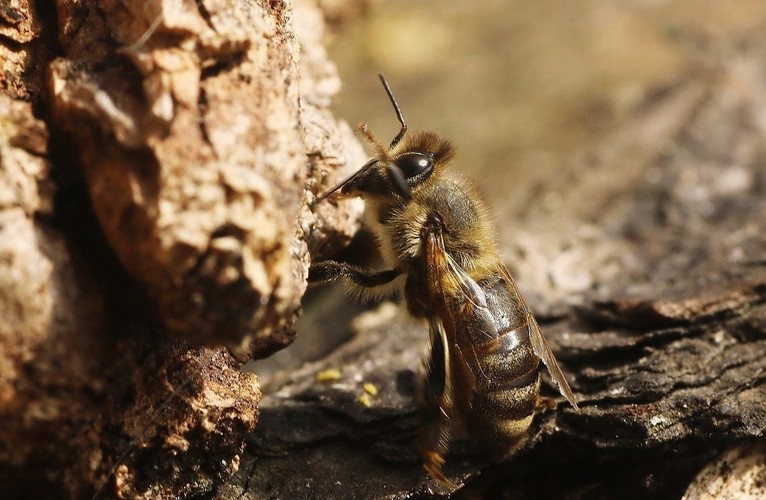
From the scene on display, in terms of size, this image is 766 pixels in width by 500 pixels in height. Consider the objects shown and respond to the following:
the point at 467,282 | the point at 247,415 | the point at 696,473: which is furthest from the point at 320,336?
the point at 696,473

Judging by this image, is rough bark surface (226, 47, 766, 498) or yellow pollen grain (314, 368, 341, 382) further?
yellow pollen grain (314, 368, 341, 382)

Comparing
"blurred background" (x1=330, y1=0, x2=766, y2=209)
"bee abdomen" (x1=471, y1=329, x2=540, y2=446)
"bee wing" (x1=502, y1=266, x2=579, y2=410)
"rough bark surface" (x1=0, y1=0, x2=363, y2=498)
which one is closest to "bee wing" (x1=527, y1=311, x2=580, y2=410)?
"bee wing" (x1=502, y1=266, x2=579, y2=410)

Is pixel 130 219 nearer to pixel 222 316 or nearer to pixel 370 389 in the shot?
pixel 222 316

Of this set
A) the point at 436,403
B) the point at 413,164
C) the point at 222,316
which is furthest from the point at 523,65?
the point at 222,316

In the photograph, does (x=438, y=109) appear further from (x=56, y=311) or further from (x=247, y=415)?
(x=56, y=311)

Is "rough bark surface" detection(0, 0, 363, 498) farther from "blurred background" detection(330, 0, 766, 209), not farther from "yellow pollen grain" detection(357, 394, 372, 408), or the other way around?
"blurred background" detection(330, 0, 766, 209)

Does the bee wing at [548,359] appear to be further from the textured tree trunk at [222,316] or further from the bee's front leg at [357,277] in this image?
the bee's front leg at [357,277]

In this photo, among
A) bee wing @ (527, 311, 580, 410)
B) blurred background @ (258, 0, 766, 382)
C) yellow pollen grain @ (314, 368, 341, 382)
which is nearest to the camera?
bee wing @ (527, 311, 580, 410)

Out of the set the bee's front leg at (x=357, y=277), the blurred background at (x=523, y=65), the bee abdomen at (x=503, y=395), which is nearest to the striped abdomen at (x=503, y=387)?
the bee abdomen at (x=503, y=395)
